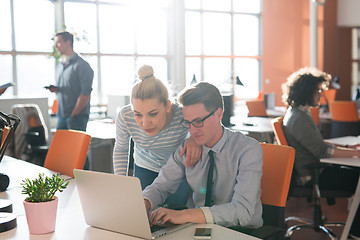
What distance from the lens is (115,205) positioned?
1394 millimetres

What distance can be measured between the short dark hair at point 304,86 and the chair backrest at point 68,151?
1.64m

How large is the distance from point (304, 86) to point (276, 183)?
1.61m

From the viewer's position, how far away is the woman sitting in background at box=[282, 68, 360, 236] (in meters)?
3.15

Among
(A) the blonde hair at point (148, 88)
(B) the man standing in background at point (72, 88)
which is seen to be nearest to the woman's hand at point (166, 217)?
(A) the blonde hair at point (148, 88)

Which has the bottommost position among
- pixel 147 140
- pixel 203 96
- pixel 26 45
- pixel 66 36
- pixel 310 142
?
pixel 310 142

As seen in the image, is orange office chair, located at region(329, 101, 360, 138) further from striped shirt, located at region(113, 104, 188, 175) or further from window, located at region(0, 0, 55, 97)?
window, located at region(0, 0, 55, 97)

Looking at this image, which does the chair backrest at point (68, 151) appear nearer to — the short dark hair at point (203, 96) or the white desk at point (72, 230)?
the white desk at point (72, 230)

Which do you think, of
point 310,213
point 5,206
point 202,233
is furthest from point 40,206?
point 310,213

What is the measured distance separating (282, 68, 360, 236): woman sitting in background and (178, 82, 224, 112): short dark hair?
154cm

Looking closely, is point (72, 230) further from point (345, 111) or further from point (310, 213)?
point (345, 111)

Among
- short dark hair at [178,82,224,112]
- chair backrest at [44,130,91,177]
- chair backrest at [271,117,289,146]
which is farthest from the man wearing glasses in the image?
chair backrest at [271,117,289,146]

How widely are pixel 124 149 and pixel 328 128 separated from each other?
5.06m

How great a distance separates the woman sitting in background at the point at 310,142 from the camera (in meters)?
3.15

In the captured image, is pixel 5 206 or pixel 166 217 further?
pixel 5 206
